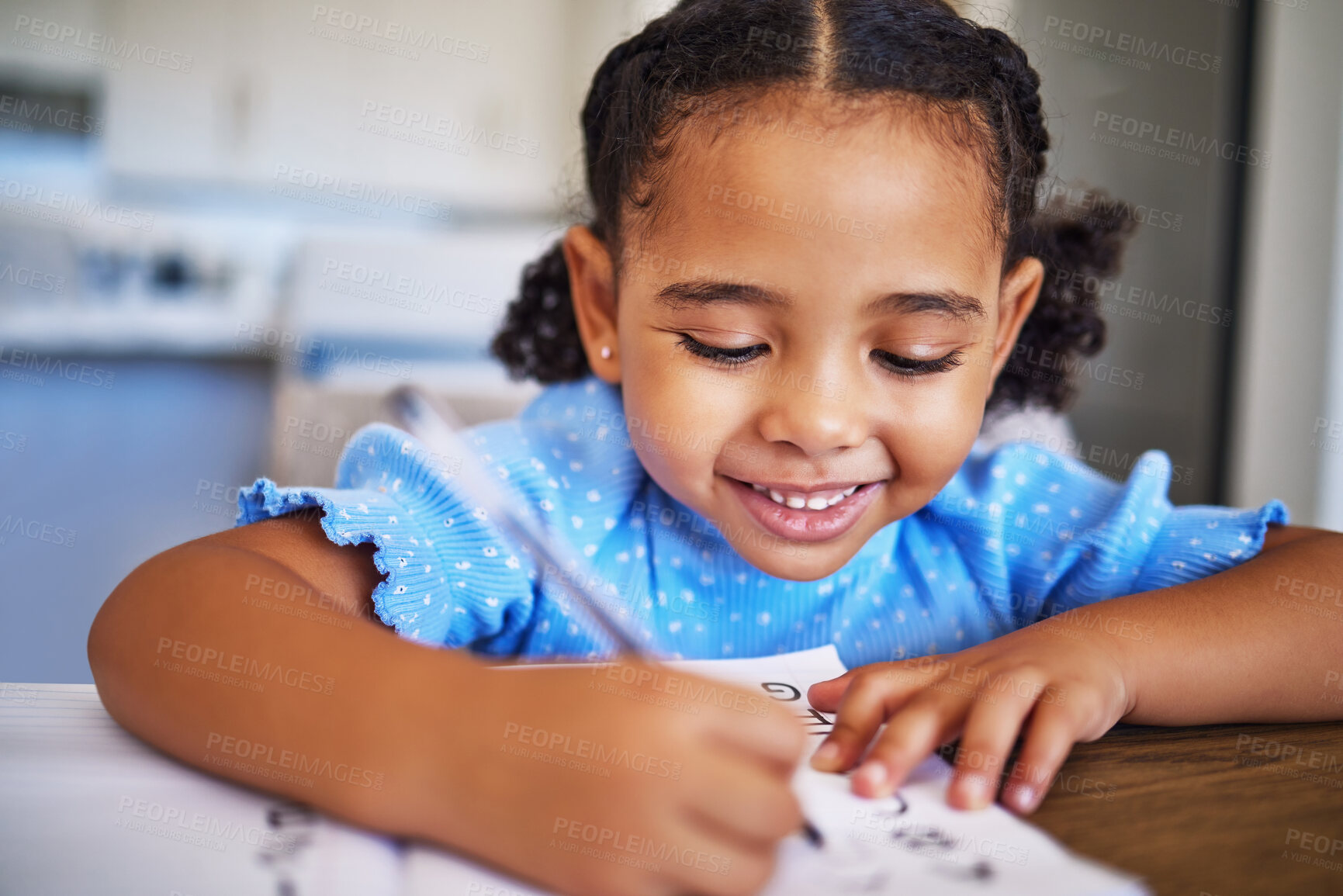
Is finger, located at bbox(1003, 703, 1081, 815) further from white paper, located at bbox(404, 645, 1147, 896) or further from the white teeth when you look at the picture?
the white teeth

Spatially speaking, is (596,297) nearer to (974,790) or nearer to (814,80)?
(814,80)

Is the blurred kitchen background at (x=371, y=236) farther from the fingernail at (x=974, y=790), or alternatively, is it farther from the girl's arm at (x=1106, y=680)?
the fingernail at (x=974, y=790)

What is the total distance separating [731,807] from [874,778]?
82 millimetres

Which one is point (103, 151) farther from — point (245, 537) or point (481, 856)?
point (481, 856)

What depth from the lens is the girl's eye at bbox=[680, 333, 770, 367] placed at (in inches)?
22.6

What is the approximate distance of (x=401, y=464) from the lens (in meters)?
0.64

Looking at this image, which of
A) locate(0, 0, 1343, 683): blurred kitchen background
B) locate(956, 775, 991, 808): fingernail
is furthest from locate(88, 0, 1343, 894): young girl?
locate(0, 0, 1343, 683): blurred kitchen background

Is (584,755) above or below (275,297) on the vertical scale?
above

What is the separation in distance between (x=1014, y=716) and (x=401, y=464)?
0.41m

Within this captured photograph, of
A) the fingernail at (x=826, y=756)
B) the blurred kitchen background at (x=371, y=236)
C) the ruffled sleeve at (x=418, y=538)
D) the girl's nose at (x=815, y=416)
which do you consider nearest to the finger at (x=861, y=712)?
the fingernail at (x=826, y=756)

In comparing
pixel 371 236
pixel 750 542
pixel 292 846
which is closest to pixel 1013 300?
pixel 750 542

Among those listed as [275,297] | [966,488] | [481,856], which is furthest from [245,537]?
[275,297]

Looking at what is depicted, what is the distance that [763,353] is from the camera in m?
0.57

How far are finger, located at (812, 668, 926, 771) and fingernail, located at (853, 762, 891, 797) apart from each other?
20 mm
